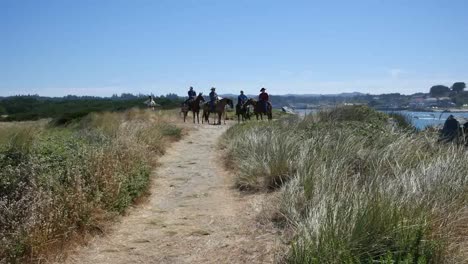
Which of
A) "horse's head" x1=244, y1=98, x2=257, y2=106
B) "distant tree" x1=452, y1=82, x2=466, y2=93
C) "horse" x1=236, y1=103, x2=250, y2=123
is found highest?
"distant tree" x1=452, y1=82, x2=466, y2=93

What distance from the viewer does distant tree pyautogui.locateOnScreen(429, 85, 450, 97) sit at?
30.7 m

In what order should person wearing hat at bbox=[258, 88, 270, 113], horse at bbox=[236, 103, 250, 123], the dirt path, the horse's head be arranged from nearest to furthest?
the dirt path, person wearing hat at bbox=[258, 88, 270, 113], the horse's head, horse at bbox=[236, 103, 250, 123]

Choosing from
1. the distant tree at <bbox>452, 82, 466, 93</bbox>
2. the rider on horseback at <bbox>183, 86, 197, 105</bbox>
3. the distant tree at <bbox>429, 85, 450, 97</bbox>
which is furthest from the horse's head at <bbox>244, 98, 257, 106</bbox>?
the distant tree at <bbox>452, 82, 466, 93</bbox>

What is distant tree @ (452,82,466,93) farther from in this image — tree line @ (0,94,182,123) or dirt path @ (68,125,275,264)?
dirt path @ (68,125,275,264)

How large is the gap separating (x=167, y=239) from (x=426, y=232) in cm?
320

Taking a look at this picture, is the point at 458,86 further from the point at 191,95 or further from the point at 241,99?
the point at 191,95

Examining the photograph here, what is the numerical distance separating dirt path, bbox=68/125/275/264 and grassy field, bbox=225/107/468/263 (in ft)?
1.50

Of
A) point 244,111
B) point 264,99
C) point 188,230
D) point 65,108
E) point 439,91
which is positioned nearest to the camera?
point 188,230

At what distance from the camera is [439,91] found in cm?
3209

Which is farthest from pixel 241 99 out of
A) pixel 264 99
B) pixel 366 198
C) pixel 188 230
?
pixel 366 198

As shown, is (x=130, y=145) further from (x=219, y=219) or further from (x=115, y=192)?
(x=219, y=219)

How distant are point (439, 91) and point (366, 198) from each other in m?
30.0

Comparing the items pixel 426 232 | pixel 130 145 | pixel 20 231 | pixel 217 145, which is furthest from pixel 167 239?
pixel 217 145

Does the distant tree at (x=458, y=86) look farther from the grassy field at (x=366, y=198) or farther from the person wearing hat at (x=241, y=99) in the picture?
the grassy field at (x=366, y=198)
